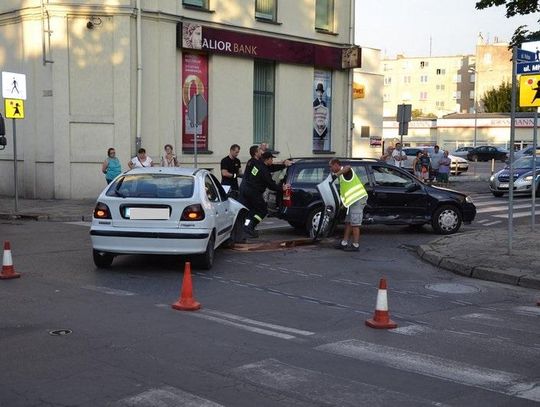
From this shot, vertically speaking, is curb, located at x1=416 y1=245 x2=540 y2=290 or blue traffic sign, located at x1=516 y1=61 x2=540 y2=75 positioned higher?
blue traffic sign, located at x1=516 y1=61 x2=540 y2=75

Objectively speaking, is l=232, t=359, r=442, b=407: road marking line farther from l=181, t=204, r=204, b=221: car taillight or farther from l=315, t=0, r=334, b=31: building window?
l=315, t=0, r=334, b=31: building window

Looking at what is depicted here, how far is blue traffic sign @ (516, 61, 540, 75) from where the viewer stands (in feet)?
37.8

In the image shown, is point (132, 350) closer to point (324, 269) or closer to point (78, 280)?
point (78, 280)

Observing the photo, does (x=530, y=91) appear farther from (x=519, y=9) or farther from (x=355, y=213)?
(x=519, y=9)

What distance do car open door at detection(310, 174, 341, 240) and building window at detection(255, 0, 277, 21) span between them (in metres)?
12.1

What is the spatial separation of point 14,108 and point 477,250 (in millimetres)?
11846

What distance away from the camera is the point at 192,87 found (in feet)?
72.4

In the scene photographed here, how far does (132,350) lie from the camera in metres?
5.90

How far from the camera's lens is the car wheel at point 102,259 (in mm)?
9987

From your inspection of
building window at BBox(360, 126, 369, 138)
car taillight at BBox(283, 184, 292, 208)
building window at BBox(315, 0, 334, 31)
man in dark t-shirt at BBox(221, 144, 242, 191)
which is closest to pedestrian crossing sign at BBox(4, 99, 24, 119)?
man in dark t-shirt at BBox(221, 144, 242, 191)

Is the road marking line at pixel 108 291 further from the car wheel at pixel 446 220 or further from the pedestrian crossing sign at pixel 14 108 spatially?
the pedestrian crossing sign at pixel 14 108

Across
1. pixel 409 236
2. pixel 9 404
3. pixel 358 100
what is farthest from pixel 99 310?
pixel 358 100

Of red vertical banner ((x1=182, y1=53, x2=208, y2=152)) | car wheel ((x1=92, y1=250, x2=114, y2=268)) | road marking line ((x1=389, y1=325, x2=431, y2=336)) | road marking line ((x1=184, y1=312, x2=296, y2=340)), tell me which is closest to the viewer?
road marking line ((x1=184, y1=312, x2=296, y2=340))

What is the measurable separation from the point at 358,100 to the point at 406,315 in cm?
2802
